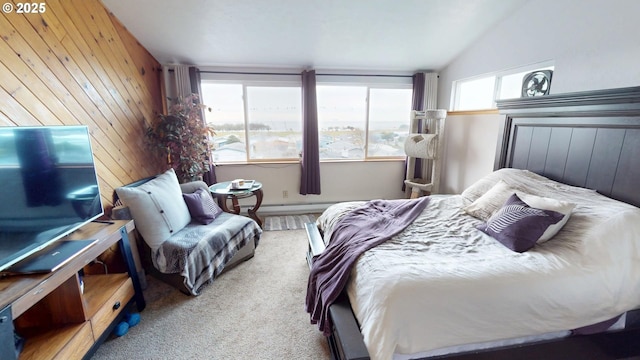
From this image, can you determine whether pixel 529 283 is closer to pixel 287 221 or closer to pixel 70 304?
pixel 70 304

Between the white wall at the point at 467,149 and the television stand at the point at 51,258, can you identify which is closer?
the television stand at the point at 51,258

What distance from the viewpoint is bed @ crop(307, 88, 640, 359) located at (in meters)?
1.19

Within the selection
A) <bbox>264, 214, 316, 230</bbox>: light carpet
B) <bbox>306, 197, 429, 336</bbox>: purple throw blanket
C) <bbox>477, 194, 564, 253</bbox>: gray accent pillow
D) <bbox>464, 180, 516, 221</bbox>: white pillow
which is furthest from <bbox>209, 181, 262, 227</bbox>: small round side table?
<bbox>477, 194, 564, 253</bbox>: gray accent pillow

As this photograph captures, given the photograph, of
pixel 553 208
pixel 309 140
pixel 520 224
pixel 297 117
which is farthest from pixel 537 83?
pixel 297 117

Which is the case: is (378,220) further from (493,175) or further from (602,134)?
(602,134)

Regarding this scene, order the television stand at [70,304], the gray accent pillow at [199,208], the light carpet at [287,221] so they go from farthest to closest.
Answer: the light carpet at [287,221]
the gray accent pillow at [199,208]
the television stand at [70,304]

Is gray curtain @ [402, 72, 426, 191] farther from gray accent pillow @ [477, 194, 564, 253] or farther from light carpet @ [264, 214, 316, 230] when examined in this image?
gray accent pillow @ [477, 194, 564, 253]

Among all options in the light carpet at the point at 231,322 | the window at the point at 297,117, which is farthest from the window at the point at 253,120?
the light carpet at the point at 231,322

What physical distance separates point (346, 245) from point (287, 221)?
2145 millimetres

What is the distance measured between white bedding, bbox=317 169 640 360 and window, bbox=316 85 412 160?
2654 millimetres

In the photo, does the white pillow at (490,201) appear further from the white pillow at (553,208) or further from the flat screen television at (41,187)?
the flat screen television at (41,187)

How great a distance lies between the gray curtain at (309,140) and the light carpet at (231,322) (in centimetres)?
153

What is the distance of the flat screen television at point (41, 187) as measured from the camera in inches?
48.7

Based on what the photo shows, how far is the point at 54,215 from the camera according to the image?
1464mm
